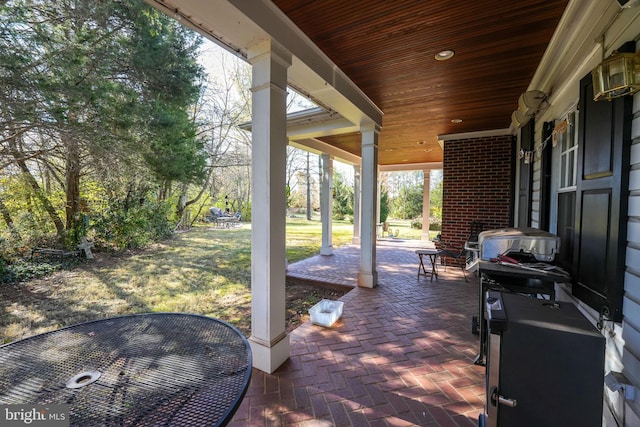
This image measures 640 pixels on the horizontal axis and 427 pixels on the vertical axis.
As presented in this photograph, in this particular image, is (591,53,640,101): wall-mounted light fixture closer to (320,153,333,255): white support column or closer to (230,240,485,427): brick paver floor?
(230,240,485,427): brick paver floor

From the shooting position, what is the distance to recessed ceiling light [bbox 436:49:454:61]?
8.34 ft

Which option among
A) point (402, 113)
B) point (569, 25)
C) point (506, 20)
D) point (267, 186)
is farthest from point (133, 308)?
point (569, 25)

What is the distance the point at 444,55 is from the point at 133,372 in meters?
3.31

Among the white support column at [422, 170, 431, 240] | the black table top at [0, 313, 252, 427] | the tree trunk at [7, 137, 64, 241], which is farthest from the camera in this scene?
the white support column at [422, 170, 431, 240]

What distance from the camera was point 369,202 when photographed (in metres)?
4.36

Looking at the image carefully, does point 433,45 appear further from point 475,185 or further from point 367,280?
point 475,185

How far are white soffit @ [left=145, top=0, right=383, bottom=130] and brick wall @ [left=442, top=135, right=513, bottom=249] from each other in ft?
12.3

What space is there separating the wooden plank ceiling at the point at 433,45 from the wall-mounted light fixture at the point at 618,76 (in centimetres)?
88

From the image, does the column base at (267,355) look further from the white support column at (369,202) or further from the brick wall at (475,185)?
the brick wall at (475,185)

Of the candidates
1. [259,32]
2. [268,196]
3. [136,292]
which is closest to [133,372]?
[268,196]

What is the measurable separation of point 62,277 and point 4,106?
10.9 ft

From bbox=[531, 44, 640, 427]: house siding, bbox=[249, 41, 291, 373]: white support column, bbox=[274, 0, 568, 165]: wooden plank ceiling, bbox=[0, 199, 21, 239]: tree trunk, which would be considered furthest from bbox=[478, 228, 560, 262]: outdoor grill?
bbox=[0, 199, 21, 239]: tree trunk

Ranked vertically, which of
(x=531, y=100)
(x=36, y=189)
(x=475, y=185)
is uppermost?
(x=531, y=100)

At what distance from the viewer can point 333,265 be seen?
6195 mm
